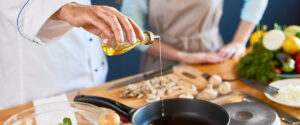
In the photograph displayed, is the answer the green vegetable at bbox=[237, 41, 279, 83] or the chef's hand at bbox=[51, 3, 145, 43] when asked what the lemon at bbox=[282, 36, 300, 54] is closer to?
the green vegetable at bbox=[237, 41, 279, 83]

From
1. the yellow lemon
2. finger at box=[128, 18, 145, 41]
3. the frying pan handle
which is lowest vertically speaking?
the frying pan handle

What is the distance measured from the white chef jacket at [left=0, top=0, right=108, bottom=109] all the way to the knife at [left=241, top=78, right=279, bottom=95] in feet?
2.18

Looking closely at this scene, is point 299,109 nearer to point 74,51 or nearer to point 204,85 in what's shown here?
point 204,85

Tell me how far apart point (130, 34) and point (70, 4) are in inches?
9.6

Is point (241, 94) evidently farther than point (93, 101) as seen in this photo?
Yes

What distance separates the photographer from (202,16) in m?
1.89

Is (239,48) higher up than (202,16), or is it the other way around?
(202,16)

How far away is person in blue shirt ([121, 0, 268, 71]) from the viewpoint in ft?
5.98

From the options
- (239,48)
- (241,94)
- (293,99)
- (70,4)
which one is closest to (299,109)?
(293,99)

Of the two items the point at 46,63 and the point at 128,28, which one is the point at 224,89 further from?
the point at 46,63

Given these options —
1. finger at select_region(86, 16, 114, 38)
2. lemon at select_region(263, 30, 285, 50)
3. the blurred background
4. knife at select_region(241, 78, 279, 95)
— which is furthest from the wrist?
the blurred background

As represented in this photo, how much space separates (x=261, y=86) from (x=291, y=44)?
0.90 ft

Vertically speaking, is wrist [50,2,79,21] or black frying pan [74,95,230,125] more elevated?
wrist [50,2,79,21]

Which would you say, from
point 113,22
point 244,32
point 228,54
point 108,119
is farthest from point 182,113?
point 244,32
